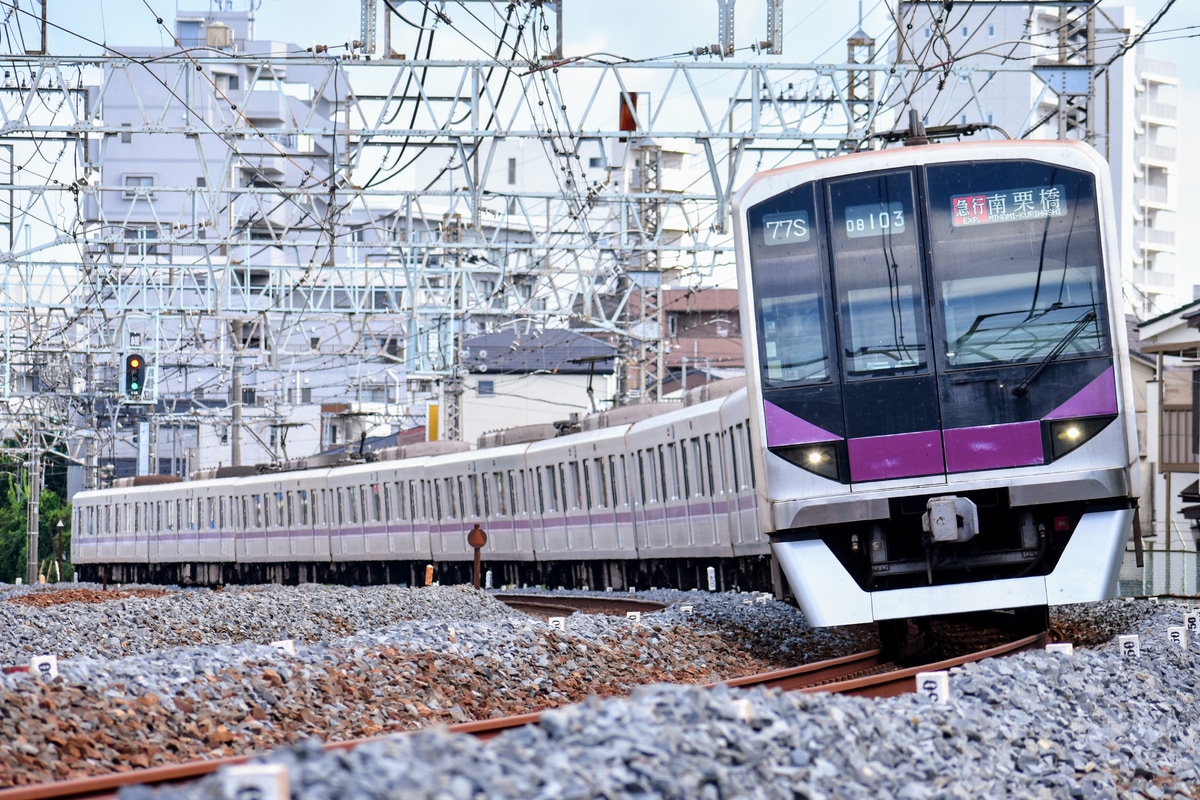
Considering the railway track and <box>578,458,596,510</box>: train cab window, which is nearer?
the railway track

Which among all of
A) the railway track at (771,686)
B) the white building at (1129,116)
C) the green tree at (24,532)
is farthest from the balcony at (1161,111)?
the railway track at (771,686)

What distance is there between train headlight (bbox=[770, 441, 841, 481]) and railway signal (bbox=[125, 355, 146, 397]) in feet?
61.5

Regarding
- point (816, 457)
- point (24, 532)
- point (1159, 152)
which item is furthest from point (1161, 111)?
point (816, 457)

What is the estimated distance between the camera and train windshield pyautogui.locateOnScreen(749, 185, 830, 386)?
31.7 feet

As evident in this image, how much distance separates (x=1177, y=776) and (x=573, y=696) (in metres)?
3.97

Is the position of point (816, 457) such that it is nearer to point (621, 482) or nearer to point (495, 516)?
point (621, 482)

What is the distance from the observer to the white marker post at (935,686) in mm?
6496

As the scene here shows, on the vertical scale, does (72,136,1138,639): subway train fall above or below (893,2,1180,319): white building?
below

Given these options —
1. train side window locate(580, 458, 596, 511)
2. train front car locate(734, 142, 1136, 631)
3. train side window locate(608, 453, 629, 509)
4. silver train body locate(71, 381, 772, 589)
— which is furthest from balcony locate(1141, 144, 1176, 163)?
train front car locate(734, 142, 1136, 631)

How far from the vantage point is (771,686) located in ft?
28.6

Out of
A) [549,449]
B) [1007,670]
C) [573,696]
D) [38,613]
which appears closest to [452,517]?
[549,449]

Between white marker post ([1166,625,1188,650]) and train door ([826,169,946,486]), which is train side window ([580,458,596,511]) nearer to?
train door ([826,169,946,486])

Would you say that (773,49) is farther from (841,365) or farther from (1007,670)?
(1007,670)

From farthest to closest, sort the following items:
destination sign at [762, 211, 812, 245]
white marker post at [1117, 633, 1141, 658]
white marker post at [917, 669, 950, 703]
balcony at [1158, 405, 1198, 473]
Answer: balcony at [1158, 405, 1198, 473], destination sign at [762, 211, 812, 245], white marker post at [1117, 633, 1141, 658], white marker post at [917, 669, 950, 703]
